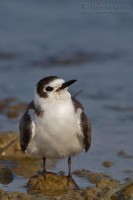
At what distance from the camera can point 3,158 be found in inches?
390

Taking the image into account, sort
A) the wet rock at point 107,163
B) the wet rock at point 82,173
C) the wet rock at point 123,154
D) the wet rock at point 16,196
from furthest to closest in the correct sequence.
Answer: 1. the wet rock at point 123,154
2. the wet rock at point 107,163
3. the wet rock at point 82,173
4. the wet rock at point 16,196

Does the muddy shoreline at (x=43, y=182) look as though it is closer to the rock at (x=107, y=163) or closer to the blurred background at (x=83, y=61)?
the rock at (x=107, y=163)

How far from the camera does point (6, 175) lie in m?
9.05

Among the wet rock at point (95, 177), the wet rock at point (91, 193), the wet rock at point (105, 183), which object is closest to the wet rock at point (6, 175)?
the wet rock at point (95, 177)

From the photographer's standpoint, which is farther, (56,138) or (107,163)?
(107,163)

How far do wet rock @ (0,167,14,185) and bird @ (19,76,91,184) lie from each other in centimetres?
56

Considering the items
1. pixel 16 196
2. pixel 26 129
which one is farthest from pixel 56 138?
pixel 16 196

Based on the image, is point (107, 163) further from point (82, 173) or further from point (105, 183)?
point (105, 183)

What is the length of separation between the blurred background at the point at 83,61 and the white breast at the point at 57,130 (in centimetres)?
102

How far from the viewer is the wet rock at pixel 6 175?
29.1 ft

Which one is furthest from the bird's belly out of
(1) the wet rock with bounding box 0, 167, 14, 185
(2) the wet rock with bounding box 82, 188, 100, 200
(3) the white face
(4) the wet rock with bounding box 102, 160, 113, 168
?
(4) the wet rock with bounding box 102, 160, 113, 168

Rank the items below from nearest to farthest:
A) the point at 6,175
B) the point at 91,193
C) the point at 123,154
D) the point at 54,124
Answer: the point at 91,193 → the point at 54,124 → the point at 6,175 → the point at 123,154

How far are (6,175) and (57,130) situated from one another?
1.11 metres

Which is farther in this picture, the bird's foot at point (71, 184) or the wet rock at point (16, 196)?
the bird's foot at point (71, 184)
